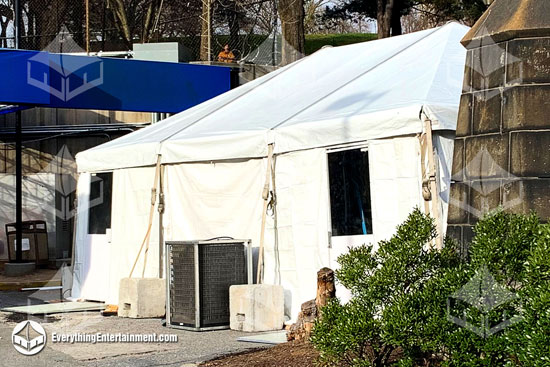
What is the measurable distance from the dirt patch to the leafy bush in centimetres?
164

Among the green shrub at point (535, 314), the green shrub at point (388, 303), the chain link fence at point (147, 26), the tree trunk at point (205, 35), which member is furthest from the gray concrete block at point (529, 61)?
the tree trunk at point (205, 35)

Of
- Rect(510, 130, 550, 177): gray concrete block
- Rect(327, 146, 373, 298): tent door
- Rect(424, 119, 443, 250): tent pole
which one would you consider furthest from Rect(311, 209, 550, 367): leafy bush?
Rect(327, 146, 373, 298): tent door

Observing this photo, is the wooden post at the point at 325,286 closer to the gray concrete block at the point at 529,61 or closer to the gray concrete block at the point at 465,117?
the gray concrete block at the point at 465,117

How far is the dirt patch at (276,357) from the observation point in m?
9.41

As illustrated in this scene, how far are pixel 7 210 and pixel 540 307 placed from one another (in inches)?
839

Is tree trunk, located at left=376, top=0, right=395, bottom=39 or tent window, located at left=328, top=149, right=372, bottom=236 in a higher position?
tree trunk, located at left=376, top=0, right=395, bottom=39

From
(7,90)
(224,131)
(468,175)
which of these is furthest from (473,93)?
(7,90)

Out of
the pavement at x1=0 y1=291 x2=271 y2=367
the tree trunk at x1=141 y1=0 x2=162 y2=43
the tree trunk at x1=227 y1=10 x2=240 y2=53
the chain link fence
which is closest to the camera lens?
the pavement at x1=0 y1=291 x2=271 y2=367

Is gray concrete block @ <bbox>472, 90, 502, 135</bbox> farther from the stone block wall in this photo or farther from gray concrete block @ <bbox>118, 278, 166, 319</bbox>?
gray concrete block @ <bbox>118, 278, 166, 319</bbox>

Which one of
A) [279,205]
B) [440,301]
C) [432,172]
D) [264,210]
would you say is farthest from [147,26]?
[440,301]

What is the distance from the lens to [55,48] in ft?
97.8
